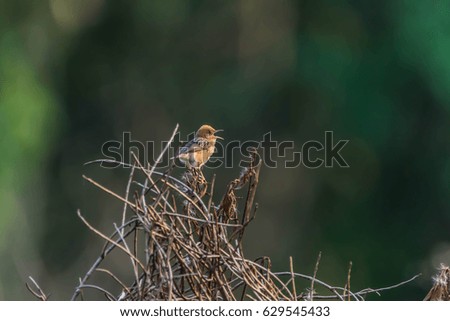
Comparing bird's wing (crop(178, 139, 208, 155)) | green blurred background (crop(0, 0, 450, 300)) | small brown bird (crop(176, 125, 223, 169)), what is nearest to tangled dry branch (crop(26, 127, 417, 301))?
small brown bird (crop(176, 125, 223, 169))

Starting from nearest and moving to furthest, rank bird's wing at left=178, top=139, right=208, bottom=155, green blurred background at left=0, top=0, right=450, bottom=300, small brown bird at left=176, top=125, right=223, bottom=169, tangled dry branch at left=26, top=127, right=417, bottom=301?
tangled dry branch at left=26, top=127, right=417, bottom=301 < small brown bird at left=176, top=125, right=223, bottom=169 < bird's wing at left=178, top=139, right=208, bottom=155 < green blurred background at left=0, top=0, right=450, bottom=300

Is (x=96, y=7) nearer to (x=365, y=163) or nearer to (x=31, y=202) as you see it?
(x=31, y=202)

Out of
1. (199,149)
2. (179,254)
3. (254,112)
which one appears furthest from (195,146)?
(254,112)

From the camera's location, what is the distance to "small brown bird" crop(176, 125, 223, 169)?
457 cm

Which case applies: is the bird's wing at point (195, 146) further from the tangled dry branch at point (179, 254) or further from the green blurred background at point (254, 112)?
the green blurred background at point (254, 112)

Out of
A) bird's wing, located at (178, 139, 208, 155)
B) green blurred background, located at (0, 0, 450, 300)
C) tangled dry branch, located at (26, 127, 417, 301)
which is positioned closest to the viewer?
tangled dry branch, located at (26, 127, 417, 301)

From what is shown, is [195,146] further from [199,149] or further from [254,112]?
[254,112]

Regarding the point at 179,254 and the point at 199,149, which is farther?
the point at 199,149

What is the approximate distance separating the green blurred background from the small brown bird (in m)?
4.80

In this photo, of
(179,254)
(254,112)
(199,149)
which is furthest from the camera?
(254,112)

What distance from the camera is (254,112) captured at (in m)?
10.9

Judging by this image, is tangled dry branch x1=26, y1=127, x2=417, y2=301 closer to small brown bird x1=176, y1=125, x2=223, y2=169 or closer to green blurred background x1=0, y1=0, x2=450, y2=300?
small brown bird x1=176, y1=125, x2=223, y2=169

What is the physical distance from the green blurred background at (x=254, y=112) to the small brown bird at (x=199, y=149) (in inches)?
189

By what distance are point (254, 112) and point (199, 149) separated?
20.0ft
